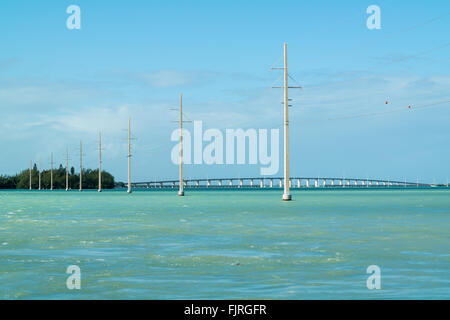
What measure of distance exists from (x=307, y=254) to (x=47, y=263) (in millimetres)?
6597

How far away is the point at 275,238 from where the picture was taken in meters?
23.1

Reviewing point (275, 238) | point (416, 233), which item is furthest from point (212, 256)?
point (416, 233)

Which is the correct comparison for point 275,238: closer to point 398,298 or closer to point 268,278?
point 268,278

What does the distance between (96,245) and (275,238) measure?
20.0ft

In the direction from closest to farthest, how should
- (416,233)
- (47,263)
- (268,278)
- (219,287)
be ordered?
(219,287), (268,278), (47,263), (416,233)

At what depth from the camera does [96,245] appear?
20766 mm

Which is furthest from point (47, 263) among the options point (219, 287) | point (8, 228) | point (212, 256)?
point (8, 228)

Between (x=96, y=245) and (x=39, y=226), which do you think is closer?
(x=96, y=245)
